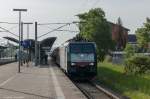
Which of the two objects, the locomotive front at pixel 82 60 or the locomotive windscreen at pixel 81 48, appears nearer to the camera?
the locomotive front at pixel 82 60

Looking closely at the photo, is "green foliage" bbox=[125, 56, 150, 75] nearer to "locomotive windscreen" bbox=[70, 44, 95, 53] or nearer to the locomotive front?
the locomotive front

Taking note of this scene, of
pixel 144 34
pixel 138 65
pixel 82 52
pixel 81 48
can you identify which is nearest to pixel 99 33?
pixel 144 34

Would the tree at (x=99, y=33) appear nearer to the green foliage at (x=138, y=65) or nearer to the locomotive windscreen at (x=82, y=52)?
the green foliage at (x=138, y=65)

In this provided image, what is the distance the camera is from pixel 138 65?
124ft

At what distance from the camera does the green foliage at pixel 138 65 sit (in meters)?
37.3

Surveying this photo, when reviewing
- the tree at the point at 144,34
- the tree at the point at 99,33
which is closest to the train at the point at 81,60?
the tree at the point at 144,34

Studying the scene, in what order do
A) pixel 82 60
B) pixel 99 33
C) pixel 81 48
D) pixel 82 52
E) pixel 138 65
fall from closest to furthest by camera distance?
pixel 82 60, pixel 82 52, pixel 81 48, pixel 138 65, pixel 99 33

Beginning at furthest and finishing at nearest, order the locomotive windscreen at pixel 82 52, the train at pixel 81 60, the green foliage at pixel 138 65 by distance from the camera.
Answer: the green foliage at pixel 138 65
the locomotive windscreen at pixel 82 52
the train at pixel 81 60

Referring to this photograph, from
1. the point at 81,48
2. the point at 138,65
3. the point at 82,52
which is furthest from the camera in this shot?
the point at 138,65

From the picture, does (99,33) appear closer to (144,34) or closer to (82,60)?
(144,34)

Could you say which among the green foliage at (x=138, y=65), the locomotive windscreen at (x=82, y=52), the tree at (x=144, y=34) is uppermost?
the tree at (x=144, y=34)

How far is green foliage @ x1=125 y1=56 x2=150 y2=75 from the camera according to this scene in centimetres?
3734

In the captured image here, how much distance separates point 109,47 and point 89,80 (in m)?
37.0

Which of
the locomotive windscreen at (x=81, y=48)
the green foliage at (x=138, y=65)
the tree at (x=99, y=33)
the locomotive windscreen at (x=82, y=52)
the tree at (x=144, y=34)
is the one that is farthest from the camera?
the tree at (x=99, y=33)
